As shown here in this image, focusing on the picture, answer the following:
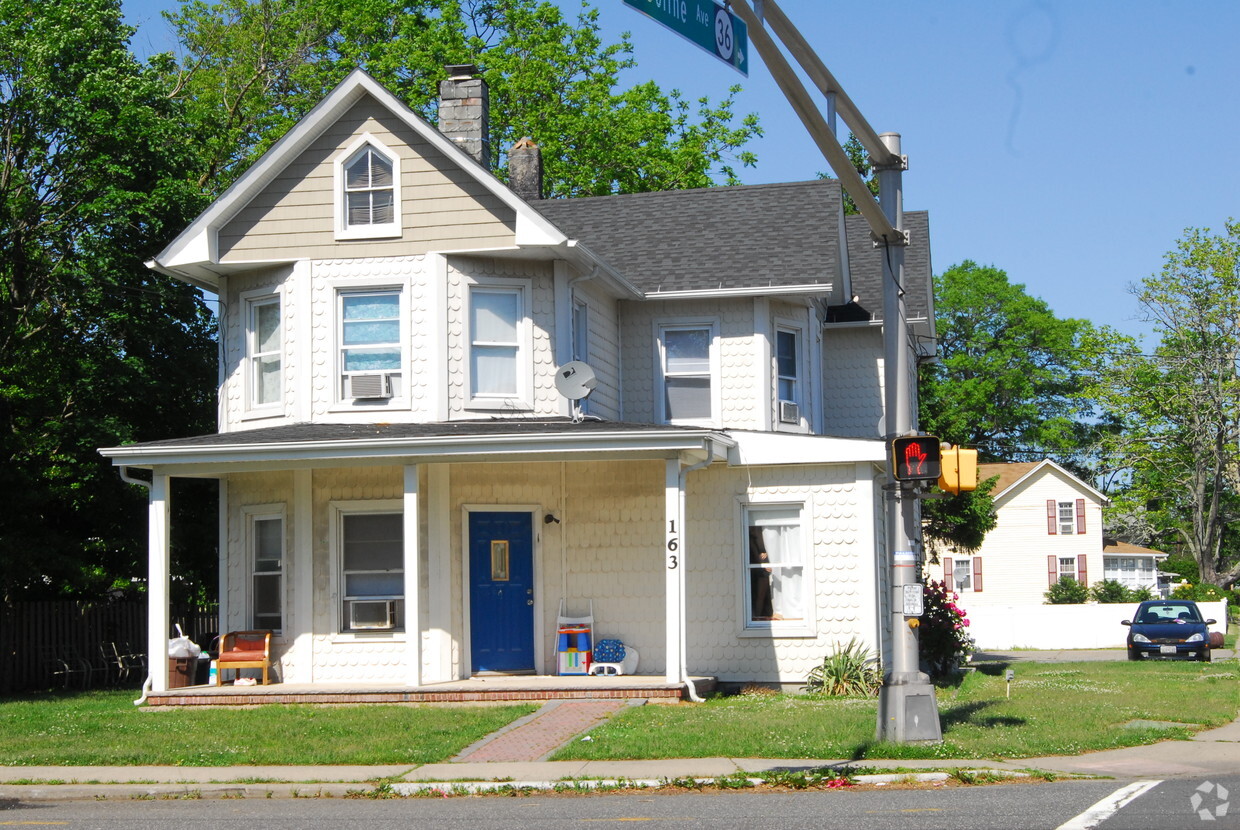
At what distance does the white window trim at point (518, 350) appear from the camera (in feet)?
66.6

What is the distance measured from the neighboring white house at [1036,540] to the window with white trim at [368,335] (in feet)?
133

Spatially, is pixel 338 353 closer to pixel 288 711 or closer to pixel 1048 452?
pixel 288 711

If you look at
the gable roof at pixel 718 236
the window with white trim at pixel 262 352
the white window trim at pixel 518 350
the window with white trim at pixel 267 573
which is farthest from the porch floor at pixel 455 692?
the gable roof at pixel 718 236

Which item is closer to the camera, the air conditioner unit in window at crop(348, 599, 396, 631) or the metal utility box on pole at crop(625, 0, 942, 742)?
the metal utility box on pole at crop(625, 0, 942, 742)

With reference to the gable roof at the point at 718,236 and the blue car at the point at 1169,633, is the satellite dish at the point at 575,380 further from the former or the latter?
the blue car at the point at 1169,633

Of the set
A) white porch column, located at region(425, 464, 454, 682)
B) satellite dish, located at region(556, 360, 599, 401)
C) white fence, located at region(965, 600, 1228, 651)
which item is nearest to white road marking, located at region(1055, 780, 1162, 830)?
satellite dish, located at region(556, 360, 599, 401)

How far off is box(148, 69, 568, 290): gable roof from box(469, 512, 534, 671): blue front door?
4.60m

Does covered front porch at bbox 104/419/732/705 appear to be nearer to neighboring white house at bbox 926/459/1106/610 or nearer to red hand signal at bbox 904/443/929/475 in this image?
red hand signal at bbox 904/443/929/475

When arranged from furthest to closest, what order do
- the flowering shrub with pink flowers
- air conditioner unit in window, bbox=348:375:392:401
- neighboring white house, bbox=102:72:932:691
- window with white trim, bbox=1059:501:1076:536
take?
window with white trim, bbox=1059:501:1076:536
the flowering shrub with pink flowers
air conditioner unit in window, bbox=348:375:392:401
neighboring white house, bbox=102:72:932:691

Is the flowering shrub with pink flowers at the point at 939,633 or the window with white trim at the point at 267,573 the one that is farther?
the flowering shrub with pink flowers at the point at 939,633

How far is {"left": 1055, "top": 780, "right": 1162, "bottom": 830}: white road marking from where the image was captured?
30.8ft

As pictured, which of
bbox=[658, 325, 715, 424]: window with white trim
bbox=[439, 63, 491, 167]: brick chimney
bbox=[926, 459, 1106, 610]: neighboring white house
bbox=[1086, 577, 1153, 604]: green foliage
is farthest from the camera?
bbox=[926, 459, 1106, 610]: neighboring white house

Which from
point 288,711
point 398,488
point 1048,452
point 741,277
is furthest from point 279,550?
point 1048,452

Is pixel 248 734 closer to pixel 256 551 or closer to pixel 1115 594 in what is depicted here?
pixel 256 551
